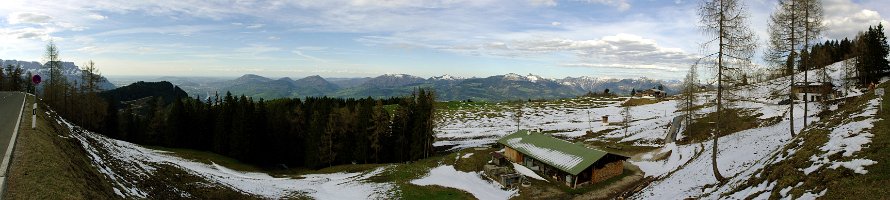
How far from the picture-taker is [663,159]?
53.8 m

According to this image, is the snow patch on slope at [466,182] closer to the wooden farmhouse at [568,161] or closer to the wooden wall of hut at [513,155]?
the wooden farmhouse at [568,161]

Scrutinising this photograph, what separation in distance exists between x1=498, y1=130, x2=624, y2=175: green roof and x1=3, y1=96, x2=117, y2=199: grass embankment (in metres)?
39.4

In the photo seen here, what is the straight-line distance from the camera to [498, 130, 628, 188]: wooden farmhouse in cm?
4672

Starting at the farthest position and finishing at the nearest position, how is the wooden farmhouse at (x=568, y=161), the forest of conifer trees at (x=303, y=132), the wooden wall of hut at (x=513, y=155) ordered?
the forest of conifer trees at (x=303, y=132)
the wooden wall of hut at (x=513, y=155)
the wooden farmhouse at (x=568, y=161)

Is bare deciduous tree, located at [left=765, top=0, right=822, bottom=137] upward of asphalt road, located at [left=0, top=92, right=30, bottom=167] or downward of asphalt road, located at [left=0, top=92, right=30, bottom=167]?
upward

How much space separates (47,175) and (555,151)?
150 ft

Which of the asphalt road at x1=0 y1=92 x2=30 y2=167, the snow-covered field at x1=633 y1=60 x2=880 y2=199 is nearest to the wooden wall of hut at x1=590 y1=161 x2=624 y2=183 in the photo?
the snow-covered field at x1=633 y1=60 x2=880 y2=199

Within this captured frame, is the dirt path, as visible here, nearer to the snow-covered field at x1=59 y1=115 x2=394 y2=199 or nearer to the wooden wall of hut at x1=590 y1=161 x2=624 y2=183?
the wooden wall of hut at x1=590 y1=161 x2=624 y2=183

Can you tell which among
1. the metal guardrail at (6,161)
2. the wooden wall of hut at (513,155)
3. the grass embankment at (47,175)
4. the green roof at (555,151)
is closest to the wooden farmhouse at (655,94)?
the green roof at (555,151)

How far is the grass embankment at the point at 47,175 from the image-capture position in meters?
17.4

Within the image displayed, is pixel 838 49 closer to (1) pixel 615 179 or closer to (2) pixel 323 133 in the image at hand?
(1) pixel 615 179

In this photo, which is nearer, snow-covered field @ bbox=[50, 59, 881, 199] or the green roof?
snow-covered field @ bbox=[50, 59, 881, 199]

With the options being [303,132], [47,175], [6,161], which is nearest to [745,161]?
[47,175]

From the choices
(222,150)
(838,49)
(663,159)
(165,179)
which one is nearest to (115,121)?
(222,150)
